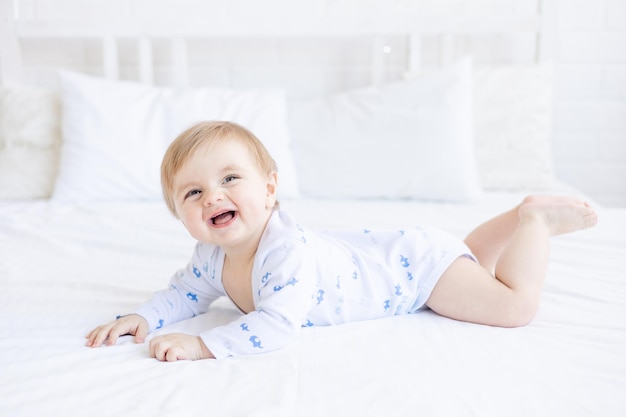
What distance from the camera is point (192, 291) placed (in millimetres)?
973

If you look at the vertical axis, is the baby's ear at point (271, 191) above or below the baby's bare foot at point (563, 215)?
above

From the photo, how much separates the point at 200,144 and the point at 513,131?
4.05ft

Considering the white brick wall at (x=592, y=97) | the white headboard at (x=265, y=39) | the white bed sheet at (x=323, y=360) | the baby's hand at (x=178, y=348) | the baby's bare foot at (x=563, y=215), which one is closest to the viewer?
the white bed sheet at (x=323, y=360)

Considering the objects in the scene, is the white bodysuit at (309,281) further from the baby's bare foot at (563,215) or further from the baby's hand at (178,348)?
the baby's bare foot at (563,215)

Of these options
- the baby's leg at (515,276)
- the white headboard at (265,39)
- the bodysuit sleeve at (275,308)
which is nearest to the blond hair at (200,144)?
the bodysuit sleeve at (275,308)

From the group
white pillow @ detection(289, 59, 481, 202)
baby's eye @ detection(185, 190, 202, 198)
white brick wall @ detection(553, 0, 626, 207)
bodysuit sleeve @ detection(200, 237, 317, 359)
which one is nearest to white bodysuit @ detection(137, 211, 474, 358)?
bodysuit sleeve @ detection(200, 237, 317, 359)

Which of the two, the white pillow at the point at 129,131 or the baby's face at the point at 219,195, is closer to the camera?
the baby's face at the point at 219,195

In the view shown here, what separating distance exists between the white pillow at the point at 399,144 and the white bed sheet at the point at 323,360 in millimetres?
533

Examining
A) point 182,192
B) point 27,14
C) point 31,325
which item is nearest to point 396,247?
point 182,192

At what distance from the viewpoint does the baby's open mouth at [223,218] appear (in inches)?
34.2

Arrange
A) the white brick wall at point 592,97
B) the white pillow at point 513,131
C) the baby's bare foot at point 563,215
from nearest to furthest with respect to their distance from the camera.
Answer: the baby's bare foot at point 563,215
the white pillow at point 513,131
the white brick wall at point 592,97

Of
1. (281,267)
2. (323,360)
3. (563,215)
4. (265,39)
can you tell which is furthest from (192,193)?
(265,39)

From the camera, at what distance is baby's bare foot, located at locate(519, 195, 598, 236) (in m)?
1.03

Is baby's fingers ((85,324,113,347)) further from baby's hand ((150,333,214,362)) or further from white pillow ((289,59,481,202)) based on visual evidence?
white pillow ((289,59,481,202))
